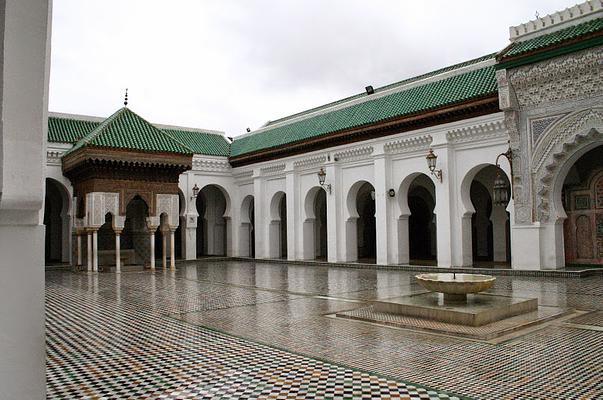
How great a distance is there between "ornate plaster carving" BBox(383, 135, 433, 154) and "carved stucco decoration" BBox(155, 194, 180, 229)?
18.0ft

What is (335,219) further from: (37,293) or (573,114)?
(37,293)

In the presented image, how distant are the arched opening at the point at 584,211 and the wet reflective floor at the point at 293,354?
3.15 metres

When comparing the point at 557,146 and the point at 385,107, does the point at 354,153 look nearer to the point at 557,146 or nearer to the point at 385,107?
the point at 385,107

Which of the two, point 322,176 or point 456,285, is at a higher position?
point 322,176

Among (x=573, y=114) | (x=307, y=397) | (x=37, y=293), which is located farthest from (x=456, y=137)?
(x=37, y=293)

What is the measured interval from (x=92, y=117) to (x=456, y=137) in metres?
11.0

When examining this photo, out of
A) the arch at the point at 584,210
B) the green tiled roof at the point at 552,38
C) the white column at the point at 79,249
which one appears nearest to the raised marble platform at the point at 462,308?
the arch at the point at 584,210

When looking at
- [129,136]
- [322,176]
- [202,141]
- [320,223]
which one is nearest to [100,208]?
[129,136]

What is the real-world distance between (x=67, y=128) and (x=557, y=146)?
41.5 ft

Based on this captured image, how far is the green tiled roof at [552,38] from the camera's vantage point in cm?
831

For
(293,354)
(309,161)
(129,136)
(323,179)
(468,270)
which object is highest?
(129,136)

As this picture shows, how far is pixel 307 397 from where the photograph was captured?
2.75m

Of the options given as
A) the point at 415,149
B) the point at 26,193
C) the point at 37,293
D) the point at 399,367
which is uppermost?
the point at 415,149

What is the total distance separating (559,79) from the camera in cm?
875
